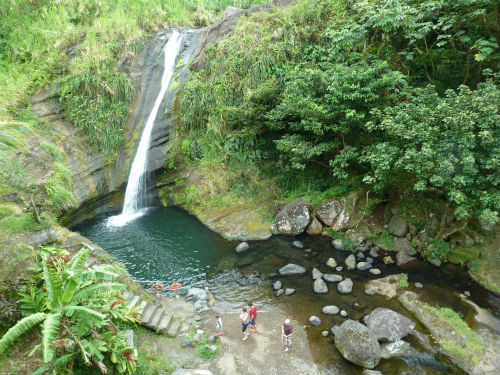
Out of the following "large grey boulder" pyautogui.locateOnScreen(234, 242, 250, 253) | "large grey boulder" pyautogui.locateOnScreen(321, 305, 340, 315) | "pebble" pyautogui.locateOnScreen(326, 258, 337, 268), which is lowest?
"large grey boulder" pyautogui.locateOnScreen(321, 305, 340, 315)

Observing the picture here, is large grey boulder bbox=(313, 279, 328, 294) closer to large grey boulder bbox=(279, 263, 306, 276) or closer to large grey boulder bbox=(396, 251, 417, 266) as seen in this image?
large grey boulder bbox=(279, 263, 306, 276)

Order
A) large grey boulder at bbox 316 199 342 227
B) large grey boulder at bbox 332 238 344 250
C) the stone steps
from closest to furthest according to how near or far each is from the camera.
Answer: the stone steps, large grey boulder at bbox 332 238 344 250, large grey boulder at bbox 316 199 342 227

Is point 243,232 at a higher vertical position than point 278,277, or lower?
higher

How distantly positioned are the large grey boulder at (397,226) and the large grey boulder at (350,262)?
8.86 feet

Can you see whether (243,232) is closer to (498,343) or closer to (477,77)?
(498,343)

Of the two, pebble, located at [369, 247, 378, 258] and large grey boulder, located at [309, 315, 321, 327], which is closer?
large grey boulder, located at [309, 315, 321, 327]

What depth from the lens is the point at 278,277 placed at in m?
13.5

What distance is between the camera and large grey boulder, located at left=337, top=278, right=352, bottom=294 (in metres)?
12.1

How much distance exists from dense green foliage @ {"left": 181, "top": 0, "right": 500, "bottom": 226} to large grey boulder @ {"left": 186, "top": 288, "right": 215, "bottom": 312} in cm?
760

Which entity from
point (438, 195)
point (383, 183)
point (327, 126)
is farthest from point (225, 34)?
point (438, 195)

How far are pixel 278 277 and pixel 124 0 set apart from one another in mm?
26439

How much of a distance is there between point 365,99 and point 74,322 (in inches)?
503

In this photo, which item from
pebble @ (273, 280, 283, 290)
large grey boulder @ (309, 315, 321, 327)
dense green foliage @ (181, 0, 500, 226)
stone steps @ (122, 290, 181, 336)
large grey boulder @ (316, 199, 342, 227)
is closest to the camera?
stone steps @ (122, 290, 181, 336)

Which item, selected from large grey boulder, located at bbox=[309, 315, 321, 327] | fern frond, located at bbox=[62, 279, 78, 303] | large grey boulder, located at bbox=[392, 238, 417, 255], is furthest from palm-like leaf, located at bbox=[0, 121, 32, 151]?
large grey boulder, located at bbox=[392, 238, 417, 255]
